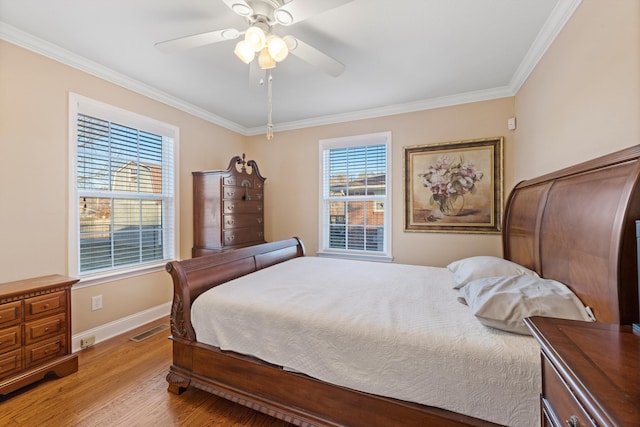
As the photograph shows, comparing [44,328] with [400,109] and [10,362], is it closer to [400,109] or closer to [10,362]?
[10,362]

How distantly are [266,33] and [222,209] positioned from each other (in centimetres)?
215

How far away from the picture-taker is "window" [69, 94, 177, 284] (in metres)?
2.46

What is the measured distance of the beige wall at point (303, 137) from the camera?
1449 millimetres

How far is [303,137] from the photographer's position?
396cm

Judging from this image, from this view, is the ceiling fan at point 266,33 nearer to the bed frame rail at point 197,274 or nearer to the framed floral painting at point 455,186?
the bed frame rail at point 197,274

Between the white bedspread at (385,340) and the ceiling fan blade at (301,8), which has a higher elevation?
the ceiling fan blade at (301,8)

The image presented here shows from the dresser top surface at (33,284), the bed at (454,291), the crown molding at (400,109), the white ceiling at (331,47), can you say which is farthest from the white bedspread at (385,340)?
the crown molding at (400,109)

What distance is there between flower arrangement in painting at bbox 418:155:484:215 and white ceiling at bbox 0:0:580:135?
0.73m

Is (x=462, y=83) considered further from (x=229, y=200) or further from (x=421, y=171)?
(x=229, y=200)

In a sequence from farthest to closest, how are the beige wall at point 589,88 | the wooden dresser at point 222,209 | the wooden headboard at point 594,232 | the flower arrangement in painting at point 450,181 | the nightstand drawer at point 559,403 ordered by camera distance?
the wooden dresser at point 222,209, the flower arrangement in painting at point 450,181, the beige wall at point 589,88, the wooden headboard at point 594,232, the nightstand drawer at point 559,403

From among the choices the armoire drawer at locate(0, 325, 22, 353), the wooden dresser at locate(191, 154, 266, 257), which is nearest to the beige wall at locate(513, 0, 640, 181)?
the wooden dresser at locate(191, 154, 266, 257)

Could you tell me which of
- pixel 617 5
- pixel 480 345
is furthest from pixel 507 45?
pixel 480 345

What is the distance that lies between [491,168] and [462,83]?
0.97m

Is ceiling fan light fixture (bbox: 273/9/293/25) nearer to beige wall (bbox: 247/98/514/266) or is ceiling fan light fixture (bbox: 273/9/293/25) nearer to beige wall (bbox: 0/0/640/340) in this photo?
beige wall (bbox: 0/0/640/340)
